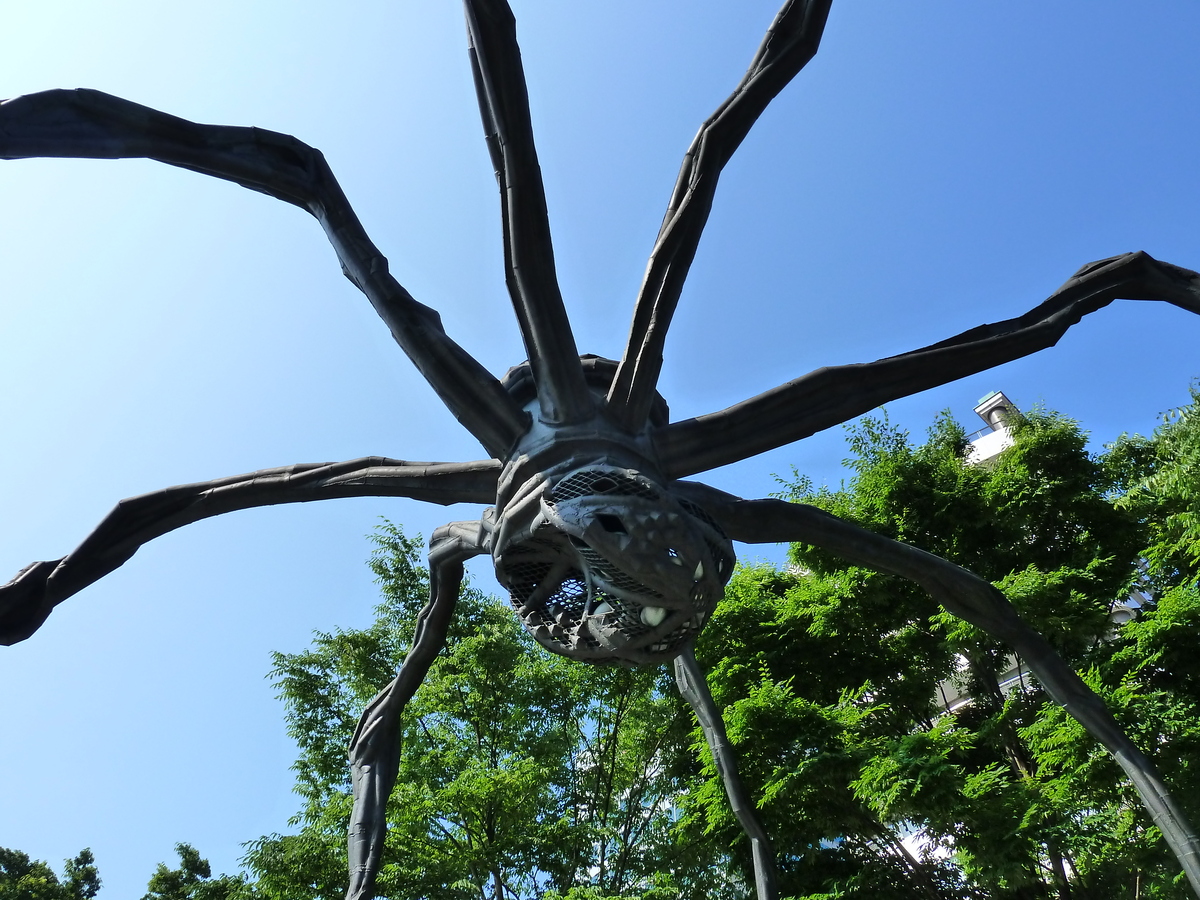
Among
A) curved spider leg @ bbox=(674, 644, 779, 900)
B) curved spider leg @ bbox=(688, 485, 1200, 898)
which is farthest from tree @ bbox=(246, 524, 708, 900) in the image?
curved spider leg @ bbox=(688, 485, 1200, 898)

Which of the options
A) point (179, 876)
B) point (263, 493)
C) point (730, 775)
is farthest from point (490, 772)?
point (179, 876)

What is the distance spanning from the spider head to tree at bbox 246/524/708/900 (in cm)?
821

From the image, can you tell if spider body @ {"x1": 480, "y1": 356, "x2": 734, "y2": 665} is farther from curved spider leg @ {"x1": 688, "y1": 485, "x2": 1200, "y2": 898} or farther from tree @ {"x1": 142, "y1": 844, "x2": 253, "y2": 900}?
tree @ {"x1": 142, "y1": 844, "x2": 253, "y2": 900}

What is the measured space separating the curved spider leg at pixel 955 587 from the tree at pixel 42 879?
2742cm

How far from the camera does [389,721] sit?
5121 millimetres

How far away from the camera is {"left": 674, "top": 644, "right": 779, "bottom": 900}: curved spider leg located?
5.34 metres

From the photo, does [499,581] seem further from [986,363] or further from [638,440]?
[986,363]

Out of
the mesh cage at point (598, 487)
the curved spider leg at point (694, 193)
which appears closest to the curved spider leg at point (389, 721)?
the mesh cage at point (598, 487)

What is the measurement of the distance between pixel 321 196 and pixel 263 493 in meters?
1.41

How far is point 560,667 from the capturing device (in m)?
15.2

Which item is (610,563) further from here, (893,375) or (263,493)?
(263,493)

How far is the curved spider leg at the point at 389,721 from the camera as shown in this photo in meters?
4.58

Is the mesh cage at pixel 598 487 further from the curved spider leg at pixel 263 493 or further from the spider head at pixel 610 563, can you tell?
the curved spider leg at pixel 263 493

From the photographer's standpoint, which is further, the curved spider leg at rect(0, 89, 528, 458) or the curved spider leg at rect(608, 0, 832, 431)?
the curved spider leg at rect(608, 0, 832, 431)
